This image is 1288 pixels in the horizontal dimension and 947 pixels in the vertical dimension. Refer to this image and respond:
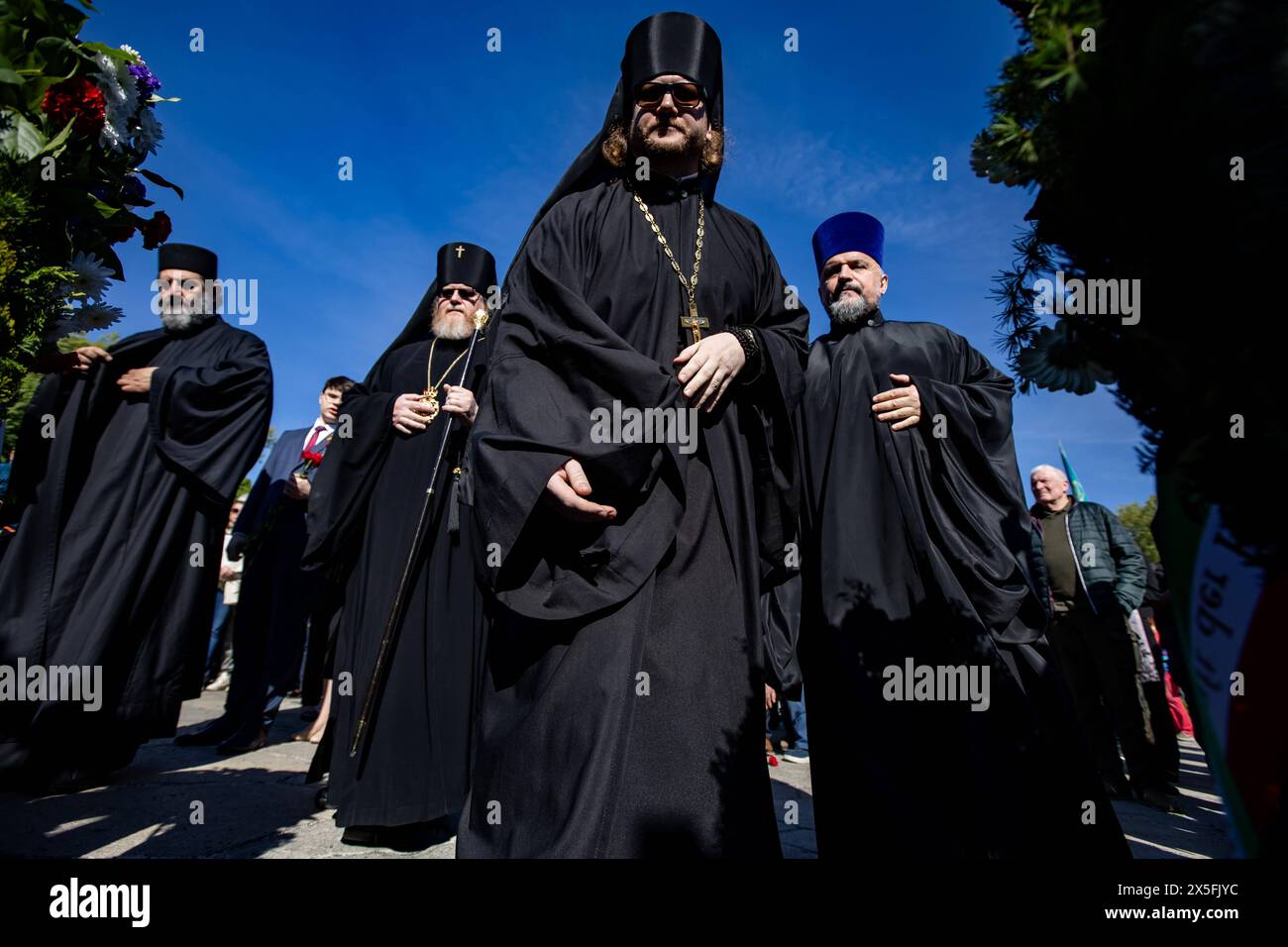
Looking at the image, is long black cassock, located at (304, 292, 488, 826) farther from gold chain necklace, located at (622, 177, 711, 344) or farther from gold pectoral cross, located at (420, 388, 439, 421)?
gold chain necklace, located at (622, 177, 711, 344)

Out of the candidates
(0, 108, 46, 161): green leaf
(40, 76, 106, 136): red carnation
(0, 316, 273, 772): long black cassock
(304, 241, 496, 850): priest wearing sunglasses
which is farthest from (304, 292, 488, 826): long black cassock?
(0, 108, 46, 161): green leaf

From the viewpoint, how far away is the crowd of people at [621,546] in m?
1.98

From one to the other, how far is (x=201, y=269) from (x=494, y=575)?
15.9 feet

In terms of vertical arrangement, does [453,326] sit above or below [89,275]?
above

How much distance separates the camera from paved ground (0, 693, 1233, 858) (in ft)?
9.69

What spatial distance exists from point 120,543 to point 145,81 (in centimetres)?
252

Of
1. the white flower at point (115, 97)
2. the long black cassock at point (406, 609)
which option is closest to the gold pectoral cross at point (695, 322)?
the long black cassock at point (406, 609)

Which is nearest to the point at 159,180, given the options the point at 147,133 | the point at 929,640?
the point at 147,133

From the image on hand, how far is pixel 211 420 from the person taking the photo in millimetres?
4336

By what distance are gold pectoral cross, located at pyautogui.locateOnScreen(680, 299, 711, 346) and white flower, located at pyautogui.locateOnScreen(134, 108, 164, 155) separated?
7.48 feet

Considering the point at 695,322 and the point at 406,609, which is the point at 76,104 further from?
the point at 406,609

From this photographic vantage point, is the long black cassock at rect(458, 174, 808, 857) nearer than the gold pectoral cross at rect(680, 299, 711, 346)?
Yes
